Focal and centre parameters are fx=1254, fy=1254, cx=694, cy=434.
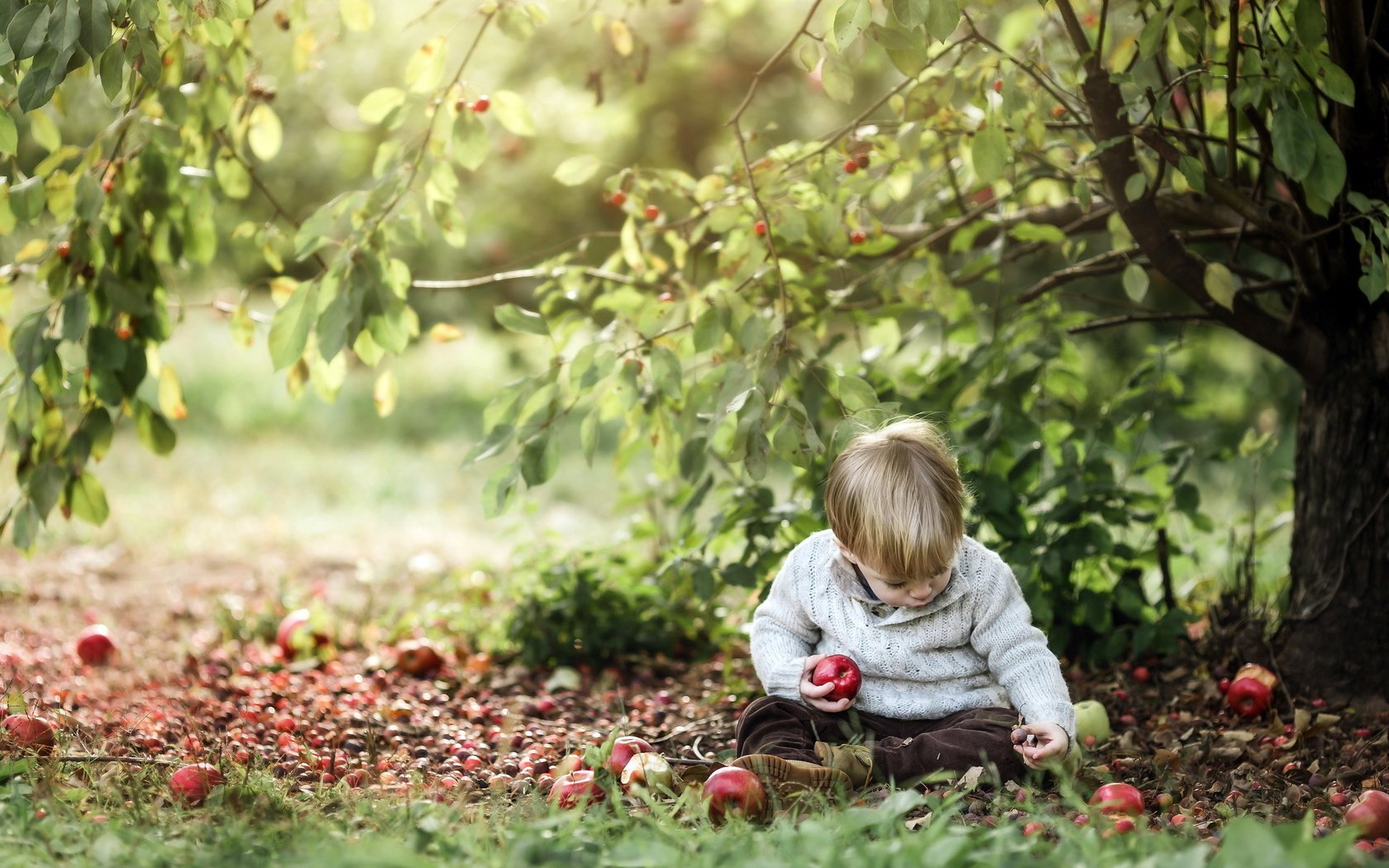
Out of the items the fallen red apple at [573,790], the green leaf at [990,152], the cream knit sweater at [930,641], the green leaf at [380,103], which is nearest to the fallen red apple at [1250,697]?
the cream knit sweater at [930,641]

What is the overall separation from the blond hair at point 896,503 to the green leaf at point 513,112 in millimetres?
1049

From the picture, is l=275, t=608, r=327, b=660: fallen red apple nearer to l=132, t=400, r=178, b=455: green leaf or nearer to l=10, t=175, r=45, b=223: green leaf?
l=132, t=400, r=178, b=455: green leaf

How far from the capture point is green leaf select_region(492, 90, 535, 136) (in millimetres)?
2734

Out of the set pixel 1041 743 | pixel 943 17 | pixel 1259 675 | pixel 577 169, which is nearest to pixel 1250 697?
pixel 1259 675

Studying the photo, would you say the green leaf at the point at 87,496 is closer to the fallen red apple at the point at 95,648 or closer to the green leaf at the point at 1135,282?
the fallen red apple at the point at 95,648

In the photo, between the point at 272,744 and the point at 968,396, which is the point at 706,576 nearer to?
the point at 968,396

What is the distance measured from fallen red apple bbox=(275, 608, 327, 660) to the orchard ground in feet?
0.16

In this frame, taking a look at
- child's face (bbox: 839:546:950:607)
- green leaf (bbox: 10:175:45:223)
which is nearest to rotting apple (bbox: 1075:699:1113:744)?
child's face (bbox: 839:546:950:607)

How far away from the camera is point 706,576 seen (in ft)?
9.71

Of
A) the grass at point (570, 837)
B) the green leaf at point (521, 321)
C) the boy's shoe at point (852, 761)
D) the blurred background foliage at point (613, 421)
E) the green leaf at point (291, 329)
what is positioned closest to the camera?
the grass at point (570, 837)

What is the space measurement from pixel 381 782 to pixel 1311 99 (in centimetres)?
211

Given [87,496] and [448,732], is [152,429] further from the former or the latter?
[448,732]

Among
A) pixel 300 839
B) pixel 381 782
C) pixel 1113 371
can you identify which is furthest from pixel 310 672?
pixel 1113 371

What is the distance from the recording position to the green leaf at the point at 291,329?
2.40m
